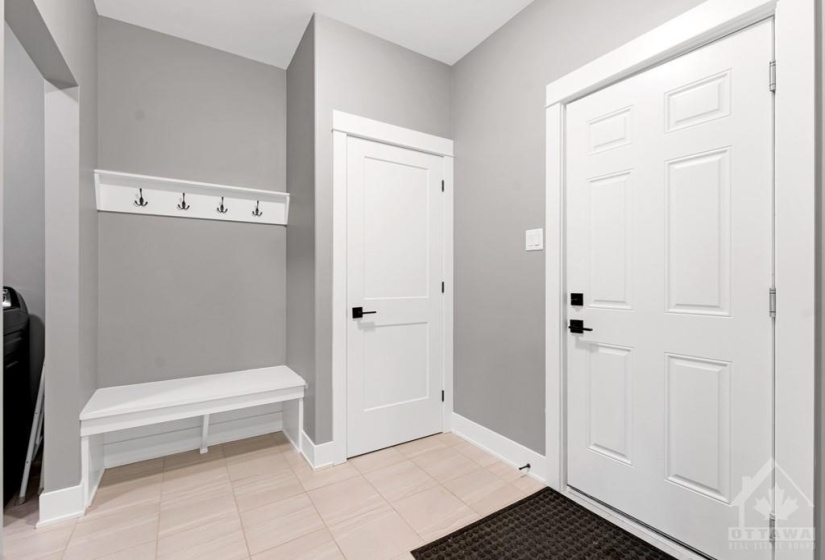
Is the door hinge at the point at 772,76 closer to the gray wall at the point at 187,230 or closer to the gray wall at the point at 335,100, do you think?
the gray wall at the point at 335,100

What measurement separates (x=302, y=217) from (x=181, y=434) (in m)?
1.66

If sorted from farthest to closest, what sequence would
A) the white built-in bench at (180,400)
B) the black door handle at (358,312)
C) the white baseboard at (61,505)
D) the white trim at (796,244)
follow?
the black door handle at (358,312) → the white built-in bench at (180,400) → the white baseboard at (61,505) → the white trim at (796,244)

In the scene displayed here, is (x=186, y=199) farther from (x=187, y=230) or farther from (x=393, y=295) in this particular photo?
(x=393, y=295)

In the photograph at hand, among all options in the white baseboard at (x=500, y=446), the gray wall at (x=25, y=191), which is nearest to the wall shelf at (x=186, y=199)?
the gray wall at (x=25, y=191)

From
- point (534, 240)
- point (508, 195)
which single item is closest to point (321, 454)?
point (534, 240)

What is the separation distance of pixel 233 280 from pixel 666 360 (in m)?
2.66

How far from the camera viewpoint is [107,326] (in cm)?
238

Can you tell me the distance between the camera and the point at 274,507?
1948 mm

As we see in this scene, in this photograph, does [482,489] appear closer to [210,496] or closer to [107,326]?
[210,496]

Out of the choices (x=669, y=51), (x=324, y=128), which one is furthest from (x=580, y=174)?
(x=324, y=128)

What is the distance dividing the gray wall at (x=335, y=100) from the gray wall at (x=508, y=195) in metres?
0.45

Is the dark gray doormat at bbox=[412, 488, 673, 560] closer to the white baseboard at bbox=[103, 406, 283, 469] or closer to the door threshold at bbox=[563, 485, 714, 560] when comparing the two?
the door threshold at bbox=[563, 485, 714, 560]

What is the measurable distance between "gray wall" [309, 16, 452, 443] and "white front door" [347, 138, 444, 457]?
15cm

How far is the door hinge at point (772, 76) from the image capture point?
139 centimetres
